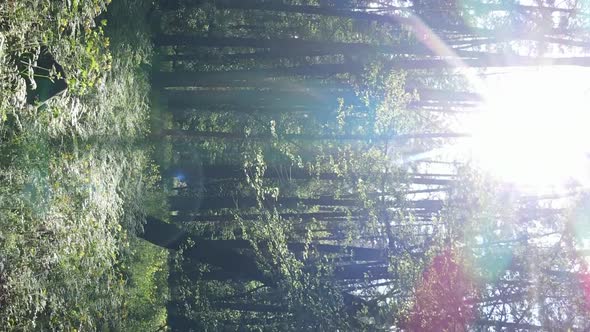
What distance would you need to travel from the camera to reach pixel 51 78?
7262mm

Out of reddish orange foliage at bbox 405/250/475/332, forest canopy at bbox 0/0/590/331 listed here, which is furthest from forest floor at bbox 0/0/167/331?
reddish orange foliage at bbox 405/250/475/332

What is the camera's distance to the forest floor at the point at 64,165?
652 centimetres

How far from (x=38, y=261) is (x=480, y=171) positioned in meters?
8.01

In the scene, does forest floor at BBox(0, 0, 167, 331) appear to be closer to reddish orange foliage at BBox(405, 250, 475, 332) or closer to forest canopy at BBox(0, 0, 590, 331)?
forest canopy at BBox(0, 0, 590, 331)

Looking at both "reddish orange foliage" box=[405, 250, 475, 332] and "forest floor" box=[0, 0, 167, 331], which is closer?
"forest floor" box=[0, 0, 167, 331]

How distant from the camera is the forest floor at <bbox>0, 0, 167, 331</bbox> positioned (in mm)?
6523

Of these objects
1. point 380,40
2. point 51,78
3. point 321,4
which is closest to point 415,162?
point 380,40

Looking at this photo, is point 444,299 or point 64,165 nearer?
point 64,165

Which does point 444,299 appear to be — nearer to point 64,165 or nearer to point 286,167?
point 64,165

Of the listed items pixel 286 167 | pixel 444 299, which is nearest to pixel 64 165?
pixel 444 299

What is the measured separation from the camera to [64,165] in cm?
808

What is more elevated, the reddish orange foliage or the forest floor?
the forest floor

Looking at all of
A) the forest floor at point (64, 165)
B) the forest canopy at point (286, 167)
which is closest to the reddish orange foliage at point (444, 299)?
the forest canopy at point (286, 167)

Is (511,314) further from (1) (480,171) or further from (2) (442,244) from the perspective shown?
(1) (480,171)
